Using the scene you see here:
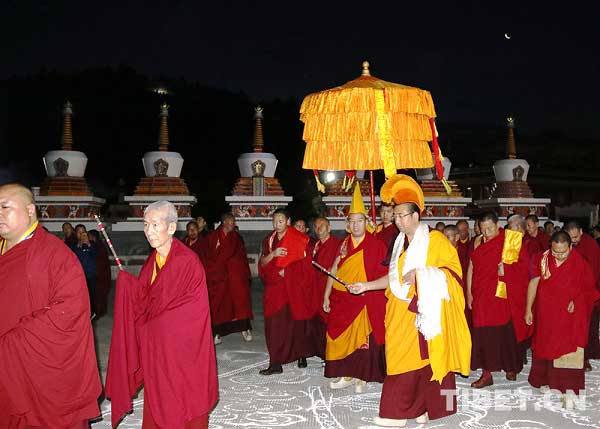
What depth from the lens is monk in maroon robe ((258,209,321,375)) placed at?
670 cm

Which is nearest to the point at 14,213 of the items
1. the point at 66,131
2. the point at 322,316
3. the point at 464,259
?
the point at 322,316

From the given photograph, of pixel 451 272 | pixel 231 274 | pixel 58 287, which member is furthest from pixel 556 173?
pixel 58 287

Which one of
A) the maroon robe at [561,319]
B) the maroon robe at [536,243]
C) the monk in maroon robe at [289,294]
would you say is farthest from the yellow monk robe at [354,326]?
the maroon robe at [536,243]

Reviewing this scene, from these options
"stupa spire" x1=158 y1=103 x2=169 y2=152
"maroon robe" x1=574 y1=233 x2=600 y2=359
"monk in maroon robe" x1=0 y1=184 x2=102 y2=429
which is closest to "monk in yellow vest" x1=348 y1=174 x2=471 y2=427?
"monk in maroon robe" x1=0 y1=184 x2=102 y2=429

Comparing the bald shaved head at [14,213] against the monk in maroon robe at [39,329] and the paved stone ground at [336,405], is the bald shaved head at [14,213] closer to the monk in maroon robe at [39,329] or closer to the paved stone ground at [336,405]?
the monk in maroon robe at [39,329]

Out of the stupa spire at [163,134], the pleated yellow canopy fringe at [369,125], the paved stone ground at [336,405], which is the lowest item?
the paved stone ground at [336,405]

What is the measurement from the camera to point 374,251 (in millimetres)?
5773

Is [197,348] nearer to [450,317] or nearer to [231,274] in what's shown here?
[450,317]

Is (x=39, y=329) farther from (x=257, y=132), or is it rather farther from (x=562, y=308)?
(x=257, y=132)

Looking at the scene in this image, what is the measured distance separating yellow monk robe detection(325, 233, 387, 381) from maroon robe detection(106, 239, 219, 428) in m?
2.33

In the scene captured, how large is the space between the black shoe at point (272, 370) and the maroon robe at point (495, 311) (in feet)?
6.12

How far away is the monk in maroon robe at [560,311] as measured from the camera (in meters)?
5.25

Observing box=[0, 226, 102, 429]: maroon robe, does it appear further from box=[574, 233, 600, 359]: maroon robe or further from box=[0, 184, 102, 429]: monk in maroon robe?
box=[574, 233, 600, 359]: maroon robe

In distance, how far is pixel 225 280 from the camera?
8445mm
